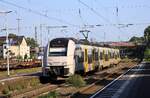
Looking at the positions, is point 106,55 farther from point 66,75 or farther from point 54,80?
point 66,75

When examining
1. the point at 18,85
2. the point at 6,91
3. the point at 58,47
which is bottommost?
the point at 6,91

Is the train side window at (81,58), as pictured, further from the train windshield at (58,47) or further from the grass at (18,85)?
the grass at (18,85)

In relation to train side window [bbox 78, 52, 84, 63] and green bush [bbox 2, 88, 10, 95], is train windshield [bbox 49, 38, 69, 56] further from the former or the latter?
green bush [bbox 2, 88, 10, 95]

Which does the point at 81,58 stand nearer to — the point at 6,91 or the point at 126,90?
the point at 6,91

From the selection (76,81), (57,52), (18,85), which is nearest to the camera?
(76,81)

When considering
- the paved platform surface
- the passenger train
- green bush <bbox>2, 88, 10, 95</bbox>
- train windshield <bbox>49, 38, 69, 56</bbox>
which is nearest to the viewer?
the paved platform surface

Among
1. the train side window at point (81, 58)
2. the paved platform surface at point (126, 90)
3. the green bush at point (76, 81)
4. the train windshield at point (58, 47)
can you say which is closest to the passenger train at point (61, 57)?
the train windshield at point (58, 47)

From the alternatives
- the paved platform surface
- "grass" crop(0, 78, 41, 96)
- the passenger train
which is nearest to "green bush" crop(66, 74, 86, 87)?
the passenger train

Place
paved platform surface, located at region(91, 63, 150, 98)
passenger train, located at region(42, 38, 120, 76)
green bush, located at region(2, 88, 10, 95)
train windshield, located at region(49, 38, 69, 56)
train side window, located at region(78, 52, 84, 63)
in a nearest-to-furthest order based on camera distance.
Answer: paved platform surface, located at region(91, 63, 150, 98), green bush, located at region(2, 88, 10, 95), passenger train, located at region(42, 38, 120, 76), train windshield, located at region(49, 38, 69, 56), train side window, located at region(78, 52, 84, 63)

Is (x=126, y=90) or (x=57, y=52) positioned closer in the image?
(x=126, y=90)

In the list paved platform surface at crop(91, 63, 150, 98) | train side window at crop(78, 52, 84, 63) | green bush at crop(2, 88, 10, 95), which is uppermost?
train side window at crop(78, 52, 84, 63)

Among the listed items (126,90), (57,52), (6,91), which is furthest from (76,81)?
(126,90)

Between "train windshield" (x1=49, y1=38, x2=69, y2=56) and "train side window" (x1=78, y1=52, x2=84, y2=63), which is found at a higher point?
"train windshield" (x1=49, y1=38, x2=69, y2=56)

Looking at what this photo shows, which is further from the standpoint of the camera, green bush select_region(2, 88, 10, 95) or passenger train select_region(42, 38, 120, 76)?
passenger train select_region(42, 38, 120, 76)
